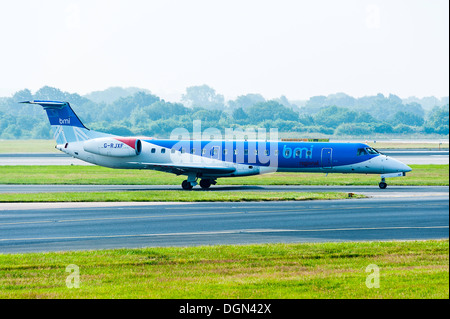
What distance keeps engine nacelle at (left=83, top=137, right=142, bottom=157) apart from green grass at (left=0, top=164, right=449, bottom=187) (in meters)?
5.16

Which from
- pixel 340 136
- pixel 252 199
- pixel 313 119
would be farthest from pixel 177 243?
pixel 313 119

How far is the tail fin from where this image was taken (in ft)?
150

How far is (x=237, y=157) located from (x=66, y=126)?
12.2m

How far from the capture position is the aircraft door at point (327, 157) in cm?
4234

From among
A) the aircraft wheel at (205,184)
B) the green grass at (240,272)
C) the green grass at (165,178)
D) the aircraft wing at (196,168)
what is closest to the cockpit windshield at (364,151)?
the green grass at (165,178)

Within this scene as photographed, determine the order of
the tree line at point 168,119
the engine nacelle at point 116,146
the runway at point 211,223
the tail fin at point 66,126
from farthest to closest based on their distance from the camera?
the tree line at point 168,119 < the tail fin at point 66,126 < the engine nacelle at point 116,146 < the runway at point 211,223

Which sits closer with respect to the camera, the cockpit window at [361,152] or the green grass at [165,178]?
the cockpit window at [361,152]

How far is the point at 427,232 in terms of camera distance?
23.5m

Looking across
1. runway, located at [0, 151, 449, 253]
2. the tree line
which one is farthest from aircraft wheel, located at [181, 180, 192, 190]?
the tree line

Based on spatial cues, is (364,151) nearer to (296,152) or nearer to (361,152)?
(361,152)

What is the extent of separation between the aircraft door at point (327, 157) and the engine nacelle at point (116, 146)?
11.6 meters

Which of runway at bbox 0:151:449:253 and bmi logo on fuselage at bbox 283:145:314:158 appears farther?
bmi logo on fuselage at bbox 283:145:314:158

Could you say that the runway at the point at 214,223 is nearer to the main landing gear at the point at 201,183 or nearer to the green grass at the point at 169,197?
the green grass at the point at 169,197

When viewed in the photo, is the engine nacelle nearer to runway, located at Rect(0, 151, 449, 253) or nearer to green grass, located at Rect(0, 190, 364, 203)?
green grass, located at Rect(0, 190, 364, 203)
